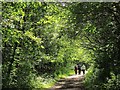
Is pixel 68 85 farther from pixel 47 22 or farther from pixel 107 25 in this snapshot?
pixel 107 25

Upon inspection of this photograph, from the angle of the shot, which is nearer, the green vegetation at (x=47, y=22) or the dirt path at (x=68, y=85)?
the green vegetation at (x=47, y=22)

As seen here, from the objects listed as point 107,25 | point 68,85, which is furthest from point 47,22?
point 68,85

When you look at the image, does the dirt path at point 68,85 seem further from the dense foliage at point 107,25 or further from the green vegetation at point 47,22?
the dense foliage at point 107,25

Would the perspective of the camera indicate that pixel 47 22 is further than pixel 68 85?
No

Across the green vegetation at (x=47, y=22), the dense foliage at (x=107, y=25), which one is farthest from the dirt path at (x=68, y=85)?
the dense foliage at (x=107, y=25)

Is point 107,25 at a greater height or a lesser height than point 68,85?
greater

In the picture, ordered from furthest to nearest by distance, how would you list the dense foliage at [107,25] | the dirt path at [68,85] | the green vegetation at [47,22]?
1. the dirt path at [68,85]
2. the dense foliage at [107,25]
3. the green vegetation at [47,22]

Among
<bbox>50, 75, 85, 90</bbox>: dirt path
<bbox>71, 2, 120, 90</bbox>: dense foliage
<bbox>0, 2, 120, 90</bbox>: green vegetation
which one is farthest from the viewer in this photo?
<bbox>50, 75, 85, 90</bbox>: dirt path

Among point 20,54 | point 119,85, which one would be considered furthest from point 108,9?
point 20,54

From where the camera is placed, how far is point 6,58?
54.1ft

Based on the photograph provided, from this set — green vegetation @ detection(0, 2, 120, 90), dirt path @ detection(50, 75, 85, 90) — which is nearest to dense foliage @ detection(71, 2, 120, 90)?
green vegetation @ detection(0, 2, 120, 90)

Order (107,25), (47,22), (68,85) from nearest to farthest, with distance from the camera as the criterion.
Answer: (107,25) < (47,22) < (68,85)

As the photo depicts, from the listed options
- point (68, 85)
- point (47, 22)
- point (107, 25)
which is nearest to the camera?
point (107, 25)

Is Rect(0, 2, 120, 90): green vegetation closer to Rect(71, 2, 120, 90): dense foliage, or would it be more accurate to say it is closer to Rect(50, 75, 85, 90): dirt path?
Rect(71, 2, 120, 90): dense foliage
